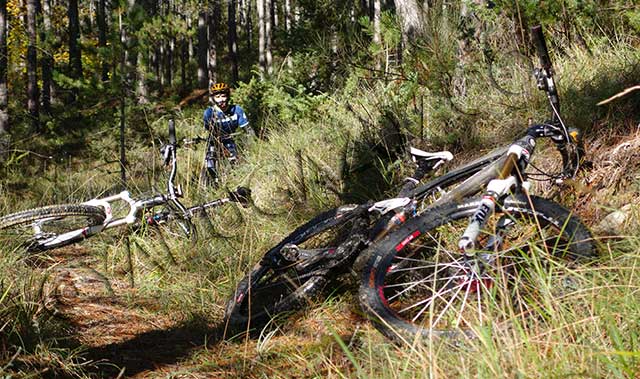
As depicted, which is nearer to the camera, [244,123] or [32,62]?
[244,123]

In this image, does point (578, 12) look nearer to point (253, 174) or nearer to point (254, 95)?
point (253, 174)

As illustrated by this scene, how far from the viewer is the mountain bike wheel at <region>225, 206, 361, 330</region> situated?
3717mm

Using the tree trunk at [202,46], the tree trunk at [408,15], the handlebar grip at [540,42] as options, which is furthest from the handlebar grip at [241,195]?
the tree trunk at [202,46]

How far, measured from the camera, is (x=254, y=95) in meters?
11.5

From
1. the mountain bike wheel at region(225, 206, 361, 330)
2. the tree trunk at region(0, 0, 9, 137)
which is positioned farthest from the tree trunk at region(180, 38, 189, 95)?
the mountain bike wheel at region(225, 206, 361, 330)

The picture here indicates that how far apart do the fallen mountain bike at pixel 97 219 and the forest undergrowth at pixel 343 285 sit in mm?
139

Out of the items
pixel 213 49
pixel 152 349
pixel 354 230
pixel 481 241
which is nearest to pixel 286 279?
pixel 354 230

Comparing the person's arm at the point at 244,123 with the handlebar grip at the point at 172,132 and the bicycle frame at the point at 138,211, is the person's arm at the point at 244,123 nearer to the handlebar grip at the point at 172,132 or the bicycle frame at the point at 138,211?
the handlebar grip at the point at 172,132

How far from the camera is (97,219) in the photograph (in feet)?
18.4

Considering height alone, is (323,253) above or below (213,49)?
below

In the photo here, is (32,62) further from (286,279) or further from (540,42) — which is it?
(540,42)

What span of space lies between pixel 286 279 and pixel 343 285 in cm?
38

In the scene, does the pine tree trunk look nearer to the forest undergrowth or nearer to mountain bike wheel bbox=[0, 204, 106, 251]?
the forest undergrowth

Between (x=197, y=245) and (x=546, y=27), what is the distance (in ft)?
12.7
